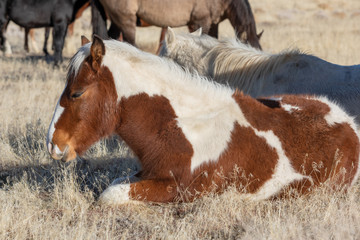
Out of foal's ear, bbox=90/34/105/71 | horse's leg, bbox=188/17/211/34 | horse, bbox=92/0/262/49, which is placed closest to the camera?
foal's ear, bbox=90/34/105/71

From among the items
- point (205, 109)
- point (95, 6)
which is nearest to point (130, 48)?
point (205, 109)

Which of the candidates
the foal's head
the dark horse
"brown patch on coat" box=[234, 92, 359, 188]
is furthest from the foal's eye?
the dark horse

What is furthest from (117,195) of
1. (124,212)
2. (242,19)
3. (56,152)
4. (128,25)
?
(242,19)

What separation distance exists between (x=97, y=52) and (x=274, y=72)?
251cm

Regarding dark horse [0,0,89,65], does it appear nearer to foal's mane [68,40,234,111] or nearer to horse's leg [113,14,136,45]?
horse's leg [113,14,136,45]

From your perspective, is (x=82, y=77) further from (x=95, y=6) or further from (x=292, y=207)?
(x=95, y=6)

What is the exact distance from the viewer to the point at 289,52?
529cm

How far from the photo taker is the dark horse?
11.2 metres

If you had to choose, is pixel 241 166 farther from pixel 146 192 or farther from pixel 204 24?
pixel 204 24

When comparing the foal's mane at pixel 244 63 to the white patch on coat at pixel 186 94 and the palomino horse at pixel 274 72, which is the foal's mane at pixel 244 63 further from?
the white patch on coat at pixel 186 94

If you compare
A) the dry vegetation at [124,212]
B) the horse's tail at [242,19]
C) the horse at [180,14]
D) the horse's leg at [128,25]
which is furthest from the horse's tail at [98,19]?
the dry vegetation at [124,212]

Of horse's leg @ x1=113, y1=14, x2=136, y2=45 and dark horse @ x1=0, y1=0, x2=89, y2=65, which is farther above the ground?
horse's leg @ x1=113, y1=14, x2=136, y2=45

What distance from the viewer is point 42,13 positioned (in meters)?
11.4

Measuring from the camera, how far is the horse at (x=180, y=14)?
9.37 m
